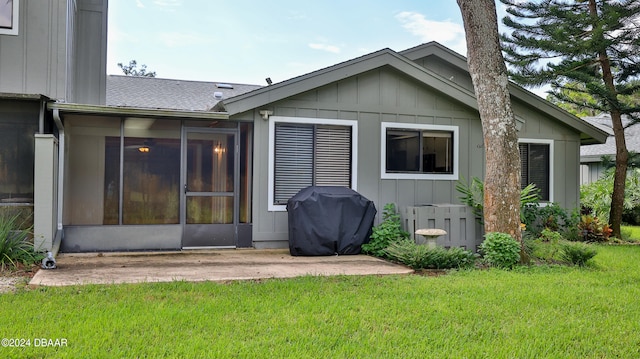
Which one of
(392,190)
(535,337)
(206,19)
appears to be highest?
(206,19)

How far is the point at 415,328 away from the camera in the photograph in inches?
171

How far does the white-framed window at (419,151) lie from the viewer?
9695 millimetres

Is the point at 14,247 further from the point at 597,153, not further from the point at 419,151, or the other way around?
the point at 597,153

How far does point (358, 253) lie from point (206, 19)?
2295 cm

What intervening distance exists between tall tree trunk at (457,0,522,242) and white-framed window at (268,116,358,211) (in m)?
2.52

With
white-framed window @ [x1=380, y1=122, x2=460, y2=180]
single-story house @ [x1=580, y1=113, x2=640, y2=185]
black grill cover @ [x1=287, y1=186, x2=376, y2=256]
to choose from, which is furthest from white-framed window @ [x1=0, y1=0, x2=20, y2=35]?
single-story house @ [x1=580, y1=113, x2=640, y2=185]

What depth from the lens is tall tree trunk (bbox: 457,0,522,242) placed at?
25.0 ft

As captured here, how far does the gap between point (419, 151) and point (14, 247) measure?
6.72 meters

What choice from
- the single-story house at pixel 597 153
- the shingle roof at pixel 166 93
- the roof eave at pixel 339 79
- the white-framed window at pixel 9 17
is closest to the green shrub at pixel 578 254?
the roof eave at pixel 339 79

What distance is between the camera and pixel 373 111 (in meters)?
9.61

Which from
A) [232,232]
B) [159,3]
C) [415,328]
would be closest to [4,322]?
[415,328]

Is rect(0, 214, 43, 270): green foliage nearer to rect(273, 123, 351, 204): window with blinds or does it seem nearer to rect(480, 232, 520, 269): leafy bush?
rect(273, 123, 351, 204): window with blinds

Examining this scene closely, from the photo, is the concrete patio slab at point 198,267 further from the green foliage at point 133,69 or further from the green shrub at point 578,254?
the green foliage at point 133,69

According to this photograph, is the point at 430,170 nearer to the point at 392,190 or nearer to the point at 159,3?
the point at 392,190
